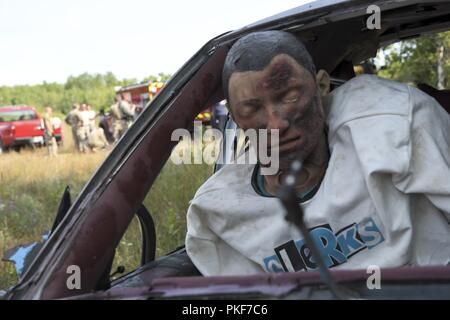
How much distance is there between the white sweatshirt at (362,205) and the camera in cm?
148

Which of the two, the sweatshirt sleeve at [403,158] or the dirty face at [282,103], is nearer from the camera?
the sweatshirt sleeve at [403,158]

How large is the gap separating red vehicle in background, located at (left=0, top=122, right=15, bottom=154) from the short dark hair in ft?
61.1

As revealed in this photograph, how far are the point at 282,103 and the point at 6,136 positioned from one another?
62.6 feet

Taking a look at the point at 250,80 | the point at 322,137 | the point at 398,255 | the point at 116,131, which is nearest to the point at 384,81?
the point at 322,137

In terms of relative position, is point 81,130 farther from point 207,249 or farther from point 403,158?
point 403,158

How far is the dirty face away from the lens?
5.25 feet

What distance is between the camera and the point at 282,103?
160 cm

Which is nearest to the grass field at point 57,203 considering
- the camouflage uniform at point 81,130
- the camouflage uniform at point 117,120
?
the camouflage uniform at point 81,130

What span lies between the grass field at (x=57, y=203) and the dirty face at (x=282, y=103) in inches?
53.2

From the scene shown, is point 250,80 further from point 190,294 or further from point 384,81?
point 190,294
